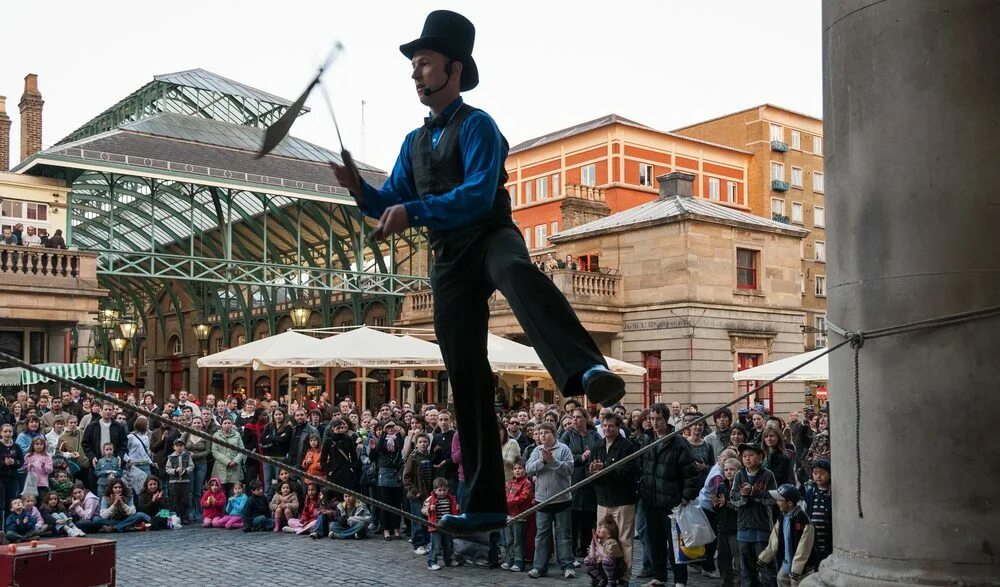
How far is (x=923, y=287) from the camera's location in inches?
159

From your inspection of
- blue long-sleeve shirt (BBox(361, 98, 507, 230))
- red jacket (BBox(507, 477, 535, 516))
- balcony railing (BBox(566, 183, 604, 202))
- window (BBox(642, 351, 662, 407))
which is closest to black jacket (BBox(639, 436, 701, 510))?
red jacket (BBox(507, 477, 535, 516))

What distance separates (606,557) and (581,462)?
4.92ft

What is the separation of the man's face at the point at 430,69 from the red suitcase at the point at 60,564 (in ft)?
22.0

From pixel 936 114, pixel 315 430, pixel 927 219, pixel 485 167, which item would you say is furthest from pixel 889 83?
pixel 315 430

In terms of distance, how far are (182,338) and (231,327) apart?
3.04 m

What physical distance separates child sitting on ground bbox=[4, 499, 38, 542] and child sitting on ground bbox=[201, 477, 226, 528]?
9.52ft

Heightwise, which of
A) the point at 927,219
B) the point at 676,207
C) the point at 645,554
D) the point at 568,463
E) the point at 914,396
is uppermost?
the point at 676,207

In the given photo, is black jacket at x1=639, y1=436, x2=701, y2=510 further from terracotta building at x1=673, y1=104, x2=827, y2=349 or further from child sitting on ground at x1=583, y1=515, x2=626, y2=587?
terracotta building at x1=673, y1=104, x2=827, y2=349

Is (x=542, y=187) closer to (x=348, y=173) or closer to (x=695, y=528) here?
(x=695, y=528)

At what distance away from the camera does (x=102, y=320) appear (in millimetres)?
40969

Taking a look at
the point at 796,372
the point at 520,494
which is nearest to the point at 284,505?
the point at 520,494

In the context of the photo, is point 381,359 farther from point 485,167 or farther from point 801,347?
point 801,347

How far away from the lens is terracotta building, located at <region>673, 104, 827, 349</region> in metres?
57.0

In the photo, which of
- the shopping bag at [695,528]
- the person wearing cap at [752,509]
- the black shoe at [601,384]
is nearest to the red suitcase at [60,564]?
the shopping bag at [695,528]
